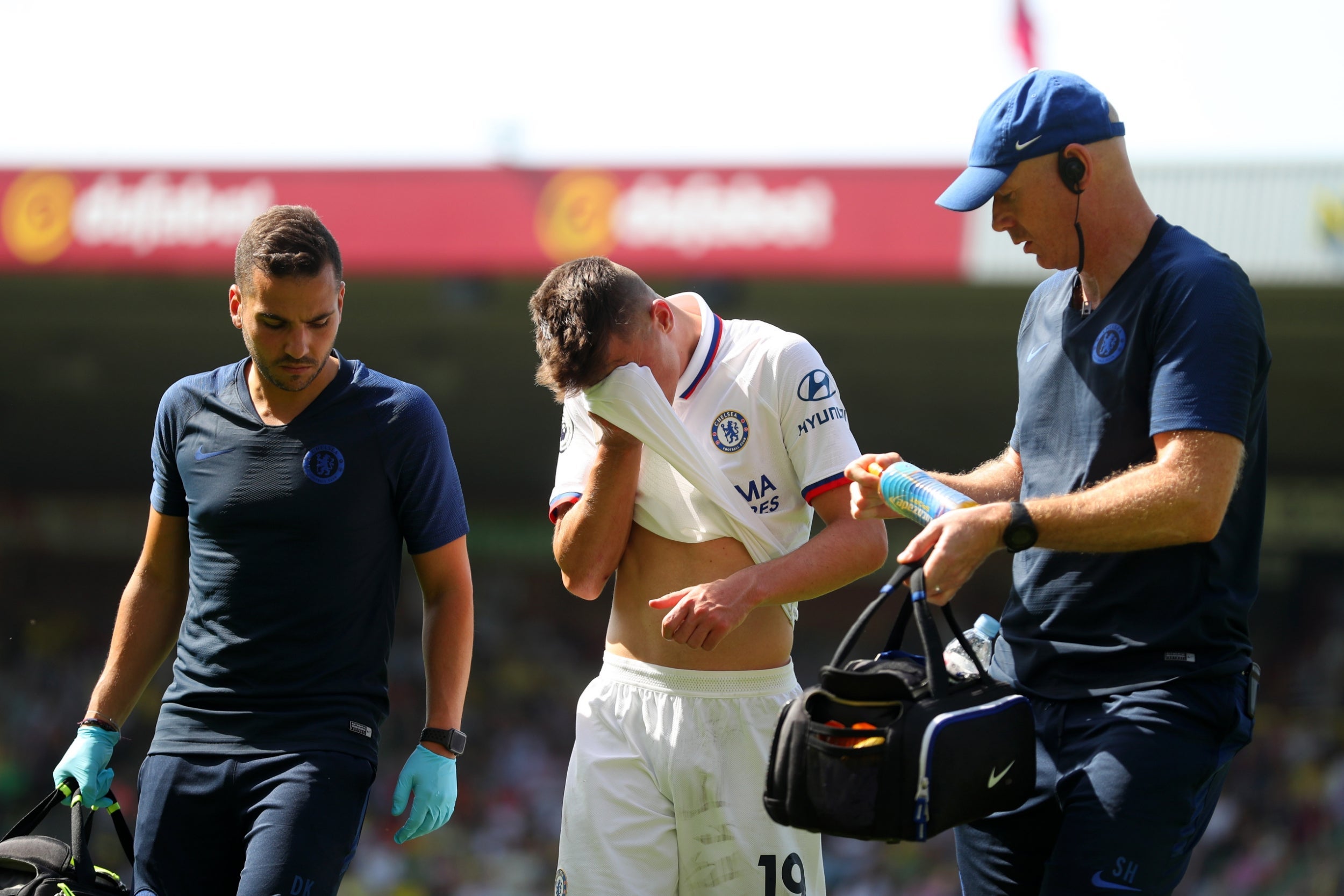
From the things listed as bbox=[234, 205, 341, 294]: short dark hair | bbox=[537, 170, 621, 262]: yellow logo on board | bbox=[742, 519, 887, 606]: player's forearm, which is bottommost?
bbox=[742, 519, 887, 606]: player's forearm

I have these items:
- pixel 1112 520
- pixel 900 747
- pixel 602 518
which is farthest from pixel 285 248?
pixel 1112 520

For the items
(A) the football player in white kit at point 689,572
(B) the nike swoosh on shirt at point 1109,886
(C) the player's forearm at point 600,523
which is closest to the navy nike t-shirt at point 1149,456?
(B) the nike swoosh on shirt at point 1109,886

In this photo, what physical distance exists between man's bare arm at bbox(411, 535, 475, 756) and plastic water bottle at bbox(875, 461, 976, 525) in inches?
44.2

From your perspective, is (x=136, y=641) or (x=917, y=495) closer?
(x=917, y=495)

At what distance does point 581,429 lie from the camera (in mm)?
3297

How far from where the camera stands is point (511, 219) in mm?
12789

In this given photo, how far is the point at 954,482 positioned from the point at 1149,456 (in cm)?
50

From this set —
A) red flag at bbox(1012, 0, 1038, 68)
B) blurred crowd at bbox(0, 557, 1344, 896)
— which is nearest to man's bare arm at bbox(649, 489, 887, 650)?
blurred crowd at bbox(0, 557, 1344, 896)

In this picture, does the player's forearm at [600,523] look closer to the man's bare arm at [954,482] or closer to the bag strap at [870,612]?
the man's bare arm at [954,482]

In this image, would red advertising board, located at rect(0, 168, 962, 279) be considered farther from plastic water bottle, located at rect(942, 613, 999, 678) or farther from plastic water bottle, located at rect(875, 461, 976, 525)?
plastic water bottle, located at rect(875, 461, 976, 525)

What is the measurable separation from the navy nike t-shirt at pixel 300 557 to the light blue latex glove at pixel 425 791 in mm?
144

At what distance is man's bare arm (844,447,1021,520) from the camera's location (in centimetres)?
277

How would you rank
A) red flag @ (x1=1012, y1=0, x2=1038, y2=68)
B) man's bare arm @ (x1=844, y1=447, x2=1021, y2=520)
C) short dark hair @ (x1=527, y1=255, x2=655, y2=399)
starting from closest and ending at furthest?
man's bare arm @ (x1=844, y1=447, x2=1021, y2=520)
short dark hair @ (x1=527, y1=255, x2=655, y2=399)
red flag @ (x1=1012, y1=0, x2=1038, y2=68)

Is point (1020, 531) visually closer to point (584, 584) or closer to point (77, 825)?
point (584, 584)
